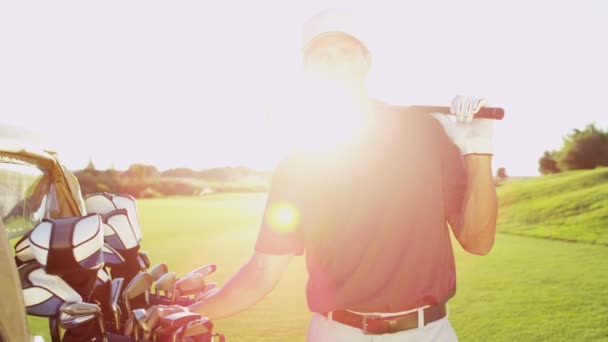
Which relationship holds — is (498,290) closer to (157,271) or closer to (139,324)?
(157,271)

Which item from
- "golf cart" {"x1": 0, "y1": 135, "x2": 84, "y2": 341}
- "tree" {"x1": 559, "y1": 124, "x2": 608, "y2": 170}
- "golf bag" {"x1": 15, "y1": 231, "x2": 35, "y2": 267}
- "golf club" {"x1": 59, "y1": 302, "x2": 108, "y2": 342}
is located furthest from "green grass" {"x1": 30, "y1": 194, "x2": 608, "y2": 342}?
"tree" {"x1": 559, "y1": 124, "x2": 608, "y2": 170}

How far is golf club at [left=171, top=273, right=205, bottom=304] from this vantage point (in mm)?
4215

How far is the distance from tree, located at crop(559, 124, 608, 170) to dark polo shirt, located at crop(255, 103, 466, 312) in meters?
56.2

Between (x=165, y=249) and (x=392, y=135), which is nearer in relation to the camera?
(x=392, y=135)

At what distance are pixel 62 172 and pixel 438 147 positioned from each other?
2381 millimetres

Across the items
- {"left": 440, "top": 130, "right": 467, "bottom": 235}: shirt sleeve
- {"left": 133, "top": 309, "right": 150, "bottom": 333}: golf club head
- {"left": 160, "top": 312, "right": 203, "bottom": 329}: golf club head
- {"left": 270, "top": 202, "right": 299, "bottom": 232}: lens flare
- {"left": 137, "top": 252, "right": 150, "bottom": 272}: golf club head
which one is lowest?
{"left": 137, "top": 252, "right": 150, "bottom": 272}: golf club head

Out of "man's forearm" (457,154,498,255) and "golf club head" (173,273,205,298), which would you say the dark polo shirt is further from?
"golf club head" (173,273,205,298)

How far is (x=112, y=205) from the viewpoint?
473 cm

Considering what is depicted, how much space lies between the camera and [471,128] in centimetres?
288

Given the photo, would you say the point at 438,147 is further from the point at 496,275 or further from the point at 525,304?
the point at 496,275

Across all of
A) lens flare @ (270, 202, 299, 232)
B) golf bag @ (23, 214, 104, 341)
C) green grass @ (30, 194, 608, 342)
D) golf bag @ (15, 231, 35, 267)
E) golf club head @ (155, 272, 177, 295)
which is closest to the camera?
lens flare @ (270, 202, 299, 232)

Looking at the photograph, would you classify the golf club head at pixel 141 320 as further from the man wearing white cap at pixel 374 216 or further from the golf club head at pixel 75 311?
the golf club head at pixel 75 311

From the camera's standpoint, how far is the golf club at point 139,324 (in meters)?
2.57

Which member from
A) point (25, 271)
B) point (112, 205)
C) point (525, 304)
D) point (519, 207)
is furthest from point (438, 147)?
point (519, 207)
